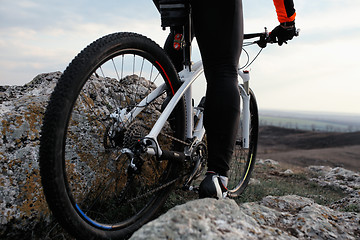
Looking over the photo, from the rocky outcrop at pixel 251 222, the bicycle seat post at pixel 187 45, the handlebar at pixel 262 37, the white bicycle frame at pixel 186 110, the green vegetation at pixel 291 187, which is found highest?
the handlebar at pixel 262 37

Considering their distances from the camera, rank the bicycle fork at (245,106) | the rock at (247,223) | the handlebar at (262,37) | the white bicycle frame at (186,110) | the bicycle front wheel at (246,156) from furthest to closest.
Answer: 1. the bicycle front wheel at (246,156)
2. the bicycle fork at (245,106)
3. the handlebar at (262,37)
4. the white bicycle frame at (186,110)
5. the rock at (247,223)

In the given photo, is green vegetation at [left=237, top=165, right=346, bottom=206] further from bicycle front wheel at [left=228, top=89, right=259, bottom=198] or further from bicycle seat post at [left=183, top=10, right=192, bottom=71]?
bicycle seat post at [left=183, top=10, right=192, bottom=71]

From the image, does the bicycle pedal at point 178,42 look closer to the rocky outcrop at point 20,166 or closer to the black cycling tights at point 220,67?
the black cycling tights at point 220,67

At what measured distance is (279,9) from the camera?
7.82 feet

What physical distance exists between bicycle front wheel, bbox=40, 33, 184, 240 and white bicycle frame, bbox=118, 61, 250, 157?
15 millimetres

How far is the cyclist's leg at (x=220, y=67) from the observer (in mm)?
1891

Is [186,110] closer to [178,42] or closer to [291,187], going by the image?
[178,42]

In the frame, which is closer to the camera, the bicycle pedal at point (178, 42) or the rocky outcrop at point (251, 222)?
the rocky outcrop at point (251, 222)

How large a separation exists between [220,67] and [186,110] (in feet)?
1.76

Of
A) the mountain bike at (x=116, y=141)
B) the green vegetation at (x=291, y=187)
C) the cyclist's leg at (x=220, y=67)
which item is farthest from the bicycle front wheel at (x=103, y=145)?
the green vegetation at (x=291, y=187)

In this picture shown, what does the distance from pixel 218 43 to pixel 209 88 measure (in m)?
0.30

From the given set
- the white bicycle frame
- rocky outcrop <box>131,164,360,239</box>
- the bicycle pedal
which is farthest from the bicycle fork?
the bicycle pedal

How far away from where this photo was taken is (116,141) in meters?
1.88

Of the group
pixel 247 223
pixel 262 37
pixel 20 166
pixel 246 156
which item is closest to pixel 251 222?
pixel 247 223
